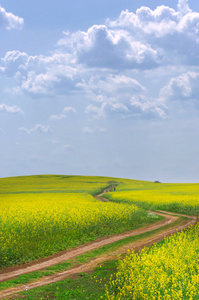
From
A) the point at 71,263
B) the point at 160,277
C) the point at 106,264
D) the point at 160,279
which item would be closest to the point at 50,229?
the point at 71,263

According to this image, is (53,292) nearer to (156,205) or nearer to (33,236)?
(33,236)

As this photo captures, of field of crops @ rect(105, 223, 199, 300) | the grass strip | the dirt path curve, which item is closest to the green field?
field of crops @ rect(105, 223, 199, 300)

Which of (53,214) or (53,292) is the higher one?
(53,214)

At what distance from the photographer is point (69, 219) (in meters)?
21.3

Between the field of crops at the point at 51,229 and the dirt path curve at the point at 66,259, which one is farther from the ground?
the field of crops at the point at 51,229

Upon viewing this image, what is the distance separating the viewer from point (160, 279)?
9961 millimetres

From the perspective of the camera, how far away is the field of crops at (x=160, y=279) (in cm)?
947

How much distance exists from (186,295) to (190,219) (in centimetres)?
2097

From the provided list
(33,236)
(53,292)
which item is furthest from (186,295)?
(33,236)

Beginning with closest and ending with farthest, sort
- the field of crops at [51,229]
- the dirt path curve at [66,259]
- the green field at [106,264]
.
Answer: the green field at [106,264] < the dirt path curve at [66,259] < the field of crops at [51,229]

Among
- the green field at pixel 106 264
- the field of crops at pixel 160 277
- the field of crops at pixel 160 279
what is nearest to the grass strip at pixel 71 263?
the green field at pixel 106 264

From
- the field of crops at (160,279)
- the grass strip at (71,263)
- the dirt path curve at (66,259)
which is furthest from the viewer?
the grass strip at (71,263)

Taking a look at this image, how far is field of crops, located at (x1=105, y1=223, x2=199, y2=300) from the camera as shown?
9.47 meters

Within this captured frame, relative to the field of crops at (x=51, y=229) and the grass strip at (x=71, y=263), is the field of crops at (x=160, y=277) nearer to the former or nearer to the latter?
the grass strip at (x=71, y=263)
